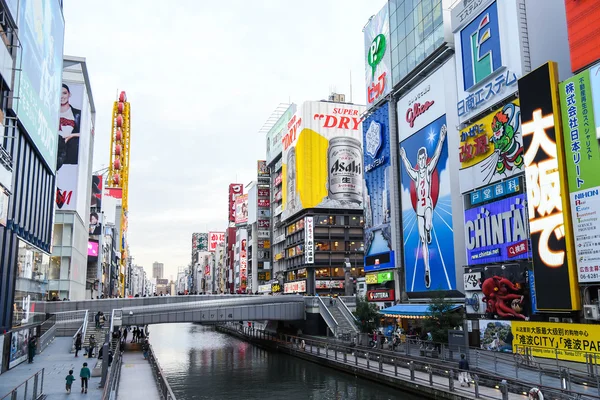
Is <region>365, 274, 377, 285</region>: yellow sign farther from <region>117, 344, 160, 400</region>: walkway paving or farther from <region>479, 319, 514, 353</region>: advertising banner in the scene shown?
<region>117, 344, 160, 400</region>: walkway paving

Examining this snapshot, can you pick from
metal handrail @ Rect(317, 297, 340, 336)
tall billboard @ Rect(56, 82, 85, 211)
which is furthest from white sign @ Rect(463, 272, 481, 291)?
tall billboard @ Rect(56, 82, 85, 211)

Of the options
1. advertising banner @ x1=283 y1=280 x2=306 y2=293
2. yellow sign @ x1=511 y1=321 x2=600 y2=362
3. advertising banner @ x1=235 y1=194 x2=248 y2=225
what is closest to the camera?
A: yellow sign @ x1=511 y1=321 x2=600 y2=362

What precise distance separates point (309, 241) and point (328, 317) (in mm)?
36752

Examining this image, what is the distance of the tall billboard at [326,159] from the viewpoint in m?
95.2

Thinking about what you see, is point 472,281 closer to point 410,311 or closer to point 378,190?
point 410,311

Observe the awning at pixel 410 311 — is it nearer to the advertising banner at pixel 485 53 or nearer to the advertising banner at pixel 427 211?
the advertising banner at pixel 427 211

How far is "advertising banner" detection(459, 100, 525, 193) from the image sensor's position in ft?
122

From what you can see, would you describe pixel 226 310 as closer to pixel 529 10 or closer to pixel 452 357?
pixel 452 357

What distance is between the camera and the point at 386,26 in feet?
200

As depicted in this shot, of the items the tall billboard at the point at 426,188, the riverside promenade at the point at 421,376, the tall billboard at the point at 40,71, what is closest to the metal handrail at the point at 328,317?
the riverside promenade at the point at 421,376

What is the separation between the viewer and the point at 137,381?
104 feet

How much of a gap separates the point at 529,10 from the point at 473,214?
15.4 metres

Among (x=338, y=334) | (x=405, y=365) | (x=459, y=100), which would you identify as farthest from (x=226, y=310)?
(x=459, y=100)

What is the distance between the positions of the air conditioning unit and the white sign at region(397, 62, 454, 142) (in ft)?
80.1
